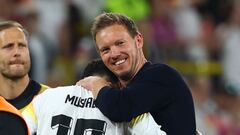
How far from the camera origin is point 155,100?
424cm

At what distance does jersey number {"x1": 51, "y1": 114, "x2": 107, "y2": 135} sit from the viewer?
4.09 metres

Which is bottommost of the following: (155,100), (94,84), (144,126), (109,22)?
(144,126)

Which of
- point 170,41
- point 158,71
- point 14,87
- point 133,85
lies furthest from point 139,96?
point 170,41

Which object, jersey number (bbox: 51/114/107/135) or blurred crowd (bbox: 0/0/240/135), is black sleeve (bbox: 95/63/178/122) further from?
blurred crowd (bbox: 0/0/240/135)

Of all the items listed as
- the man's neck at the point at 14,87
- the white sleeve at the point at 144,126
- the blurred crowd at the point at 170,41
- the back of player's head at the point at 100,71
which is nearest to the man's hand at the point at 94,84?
the back of player's head at the point at 100,71

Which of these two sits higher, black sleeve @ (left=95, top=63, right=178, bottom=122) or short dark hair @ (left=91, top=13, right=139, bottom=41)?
short dark hair @ (left=91, top=13, right=139, bottom=41)

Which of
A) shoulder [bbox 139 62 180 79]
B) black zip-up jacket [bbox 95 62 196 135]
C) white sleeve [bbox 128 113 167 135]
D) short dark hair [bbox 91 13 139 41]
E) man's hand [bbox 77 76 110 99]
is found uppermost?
short dark hair [bbox 91 13 139 41]

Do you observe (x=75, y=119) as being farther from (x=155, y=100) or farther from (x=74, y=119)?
(x=155, y=100)

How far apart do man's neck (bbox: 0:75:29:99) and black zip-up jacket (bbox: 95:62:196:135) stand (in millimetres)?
1138

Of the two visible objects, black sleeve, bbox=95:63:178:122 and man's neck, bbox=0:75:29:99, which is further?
man's neck, bbox=0:75:29:99

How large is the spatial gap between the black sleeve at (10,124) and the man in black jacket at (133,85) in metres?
1.02

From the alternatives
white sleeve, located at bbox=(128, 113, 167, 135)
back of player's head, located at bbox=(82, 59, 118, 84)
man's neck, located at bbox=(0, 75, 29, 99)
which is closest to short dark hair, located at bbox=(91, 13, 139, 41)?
back of player's head, located at bbox=(82, 59, 118, 84)

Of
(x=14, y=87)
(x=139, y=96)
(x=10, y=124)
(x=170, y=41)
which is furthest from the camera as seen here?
(x=170, y=41)

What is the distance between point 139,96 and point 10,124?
1.21 meters
